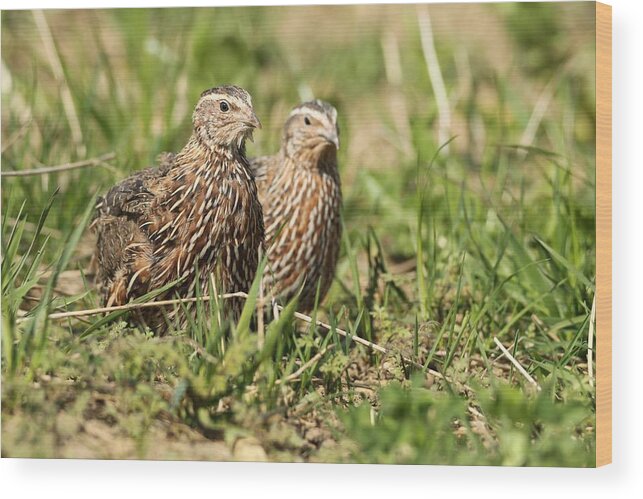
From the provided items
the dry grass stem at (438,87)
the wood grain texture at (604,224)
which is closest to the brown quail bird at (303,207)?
the dry grass stem at (438,87)

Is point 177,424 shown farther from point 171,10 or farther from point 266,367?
point 171,10

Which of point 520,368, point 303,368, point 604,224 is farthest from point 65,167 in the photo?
point 604,224

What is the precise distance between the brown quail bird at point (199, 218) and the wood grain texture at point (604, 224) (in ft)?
4.92

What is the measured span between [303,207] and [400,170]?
826 mm

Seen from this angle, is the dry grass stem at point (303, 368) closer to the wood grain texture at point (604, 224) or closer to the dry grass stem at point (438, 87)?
the wood grain texture at point (604, 224)

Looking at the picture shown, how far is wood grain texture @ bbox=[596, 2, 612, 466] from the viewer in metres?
6.23

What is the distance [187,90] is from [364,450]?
6.64 ft

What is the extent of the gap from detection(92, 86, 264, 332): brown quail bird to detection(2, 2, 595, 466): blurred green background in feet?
0.98

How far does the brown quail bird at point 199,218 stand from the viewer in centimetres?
630

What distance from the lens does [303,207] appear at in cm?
686

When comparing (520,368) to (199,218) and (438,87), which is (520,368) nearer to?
(199,218)

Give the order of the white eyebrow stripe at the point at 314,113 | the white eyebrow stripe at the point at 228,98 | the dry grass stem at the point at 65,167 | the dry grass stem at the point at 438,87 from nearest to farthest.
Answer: the white eyebrow stripe at the point at 228,98, the white eyebrow stripe at the point at 314,113, the dry grass stem at the point at 65,167, the dry grass stem at the point at 438,87

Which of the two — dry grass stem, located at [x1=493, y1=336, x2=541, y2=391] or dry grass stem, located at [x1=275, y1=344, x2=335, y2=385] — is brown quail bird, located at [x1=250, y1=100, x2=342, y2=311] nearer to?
dry grass stem, located at [x1=275, y1=344, x2=335, y2=385]

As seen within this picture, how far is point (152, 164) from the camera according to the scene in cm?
684
